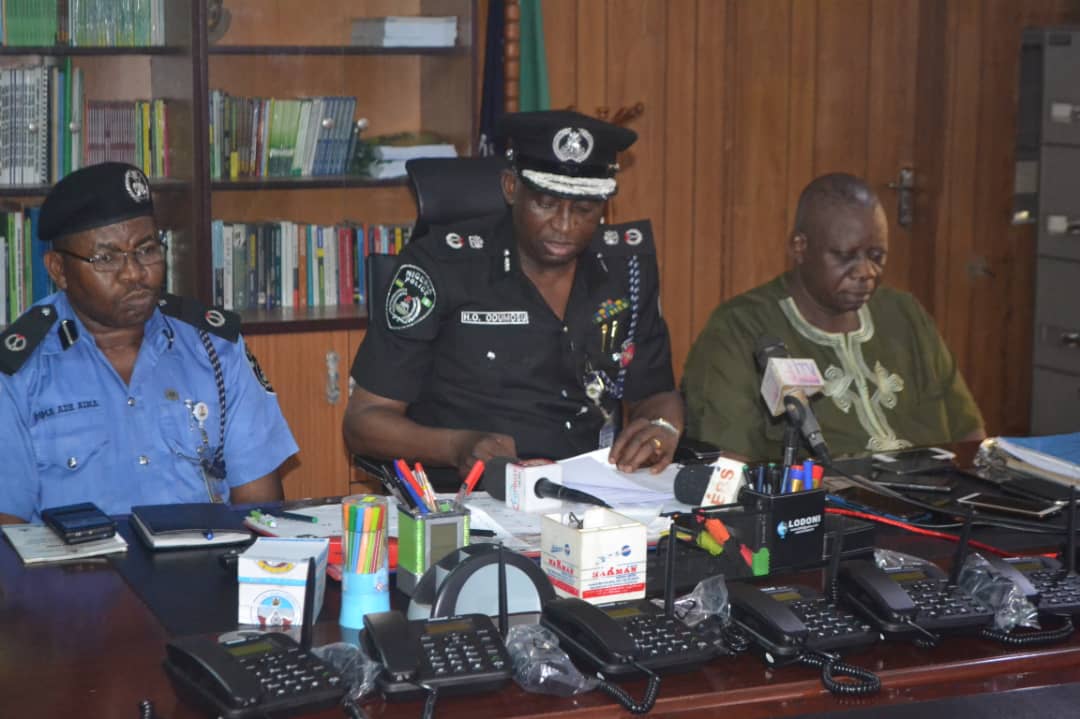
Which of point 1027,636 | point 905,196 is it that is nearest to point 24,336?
point 1027,636

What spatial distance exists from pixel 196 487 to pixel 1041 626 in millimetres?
1509

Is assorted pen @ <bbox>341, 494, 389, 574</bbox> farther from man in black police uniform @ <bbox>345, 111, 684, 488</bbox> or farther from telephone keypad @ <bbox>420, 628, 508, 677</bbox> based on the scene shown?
man in black police uniform @ <bbox>345, 111, 684, 488</bbox>

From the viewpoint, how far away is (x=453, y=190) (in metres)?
3.12

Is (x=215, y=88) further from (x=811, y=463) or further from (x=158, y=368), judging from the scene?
(x=811, y=463)

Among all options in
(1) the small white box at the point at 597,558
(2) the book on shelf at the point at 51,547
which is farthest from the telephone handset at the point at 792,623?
(2) the book on shelf at the point at 51,547

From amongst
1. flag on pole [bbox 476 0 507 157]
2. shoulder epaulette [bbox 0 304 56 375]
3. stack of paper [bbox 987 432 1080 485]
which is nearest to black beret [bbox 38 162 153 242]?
shoulder epaulette [bbox 0 304 56 375]

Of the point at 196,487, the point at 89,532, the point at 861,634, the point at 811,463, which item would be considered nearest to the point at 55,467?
the point at 196,487

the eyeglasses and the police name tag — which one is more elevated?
the eyeglasses

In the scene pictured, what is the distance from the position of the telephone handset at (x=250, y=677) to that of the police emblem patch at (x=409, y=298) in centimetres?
129

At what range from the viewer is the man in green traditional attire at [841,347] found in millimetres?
3139

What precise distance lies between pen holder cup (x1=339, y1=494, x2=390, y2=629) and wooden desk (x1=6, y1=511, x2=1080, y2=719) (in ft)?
0.13

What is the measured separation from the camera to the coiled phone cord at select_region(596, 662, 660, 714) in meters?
1.53

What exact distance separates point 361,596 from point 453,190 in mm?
1519

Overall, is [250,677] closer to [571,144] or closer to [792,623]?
[792,623]
